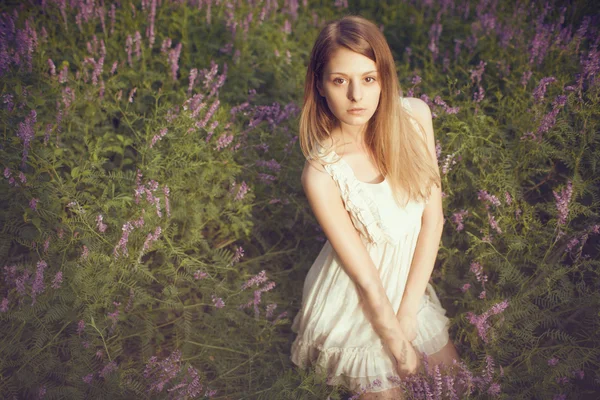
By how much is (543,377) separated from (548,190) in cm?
119

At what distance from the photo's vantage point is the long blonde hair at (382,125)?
7.25ft

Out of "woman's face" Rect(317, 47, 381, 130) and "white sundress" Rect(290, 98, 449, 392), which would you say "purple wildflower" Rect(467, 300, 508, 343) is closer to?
"white sundress" Rect(290, 98, 449, 392)

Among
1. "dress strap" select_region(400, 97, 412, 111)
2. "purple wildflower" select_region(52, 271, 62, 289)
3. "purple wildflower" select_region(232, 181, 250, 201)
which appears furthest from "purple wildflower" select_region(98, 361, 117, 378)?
"dress strap" select_region(400, 97, 412, 111)

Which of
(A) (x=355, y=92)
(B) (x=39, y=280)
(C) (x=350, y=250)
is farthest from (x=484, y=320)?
(B) (x=39, y=280)

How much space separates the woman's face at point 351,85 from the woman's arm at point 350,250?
278mm

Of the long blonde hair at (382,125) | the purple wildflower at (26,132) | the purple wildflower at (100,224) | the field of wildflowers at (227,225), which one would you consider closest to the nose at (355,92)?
the long blonde hair at (382,125)

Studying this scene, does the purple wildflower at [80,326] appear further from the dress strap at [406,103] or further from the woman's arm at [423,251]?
the dress strap at [406,103]

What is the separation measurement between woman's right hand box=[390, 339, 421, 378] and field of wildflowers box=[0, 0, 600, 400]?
0.44 feet

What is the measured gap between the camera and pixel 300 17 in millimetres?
4316

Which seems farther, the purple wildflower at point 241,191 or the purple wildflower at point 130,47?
the purple wildflower at point 130,47

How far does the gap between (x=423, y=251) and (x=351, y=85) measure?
88 centimetres

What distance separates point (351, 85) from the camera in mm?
2217

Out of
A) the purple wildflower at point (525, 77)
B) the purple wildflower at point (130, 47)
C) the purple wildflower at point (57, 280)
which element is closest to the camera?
the purple wildflower at point (57, 280)

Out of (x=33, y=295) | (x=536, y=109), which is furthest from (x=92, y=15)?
(x=536, y=109)
